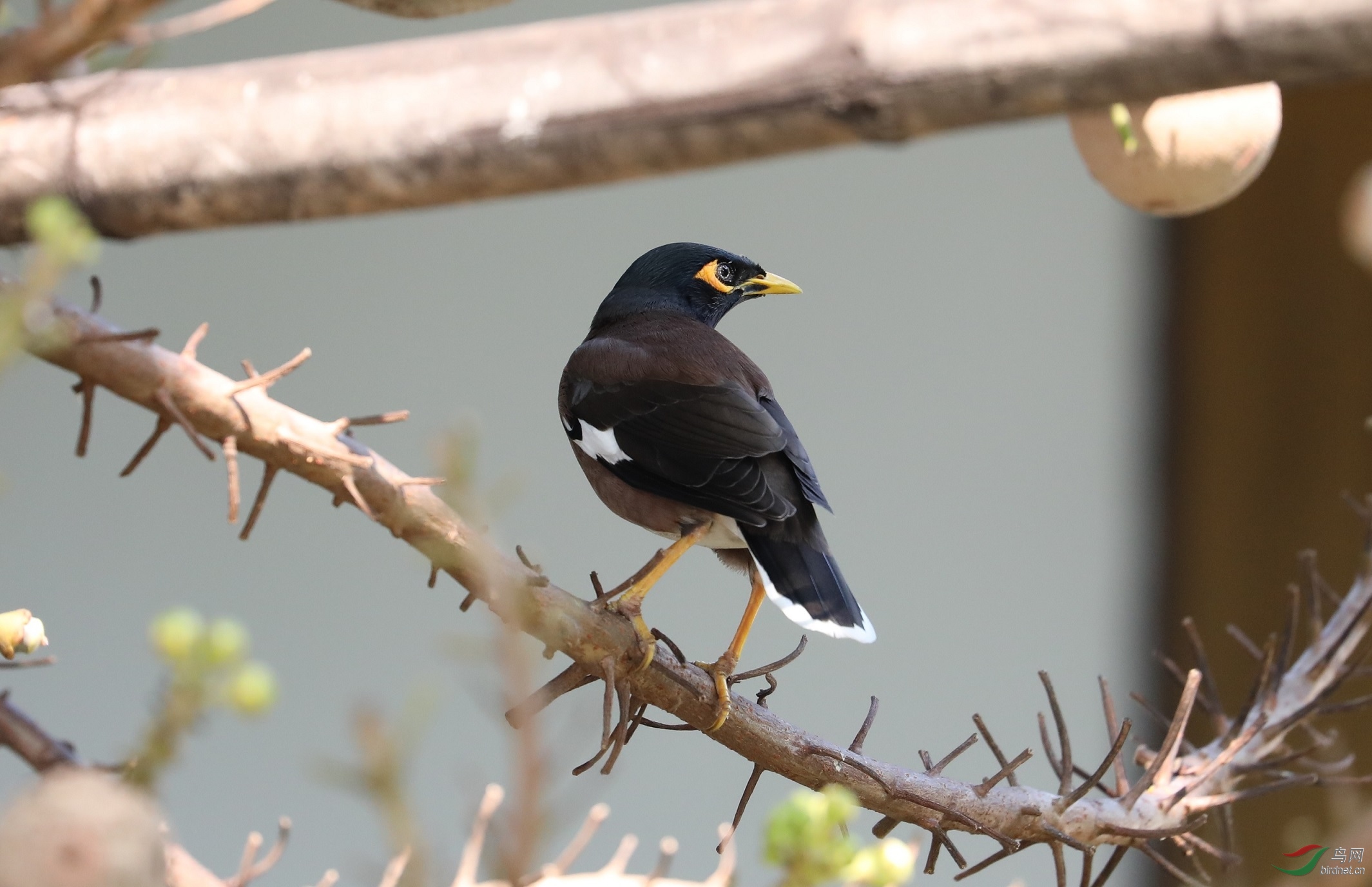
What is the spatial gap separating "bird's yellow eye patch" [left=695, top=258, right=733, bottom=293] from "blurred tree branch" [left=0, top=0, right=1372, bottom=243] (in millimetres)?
713

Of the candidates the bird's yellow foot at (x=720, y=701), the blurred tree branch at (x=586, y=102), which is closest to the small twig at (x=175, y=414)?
the blurred tree branch at (x=586, y=102)

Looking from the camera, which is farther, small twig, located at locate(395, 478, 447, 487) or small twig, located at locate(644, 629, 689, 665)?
small twig, located at locate(644, 629, 689, 665)

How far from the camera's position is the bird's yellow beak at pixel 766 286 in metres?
1.02

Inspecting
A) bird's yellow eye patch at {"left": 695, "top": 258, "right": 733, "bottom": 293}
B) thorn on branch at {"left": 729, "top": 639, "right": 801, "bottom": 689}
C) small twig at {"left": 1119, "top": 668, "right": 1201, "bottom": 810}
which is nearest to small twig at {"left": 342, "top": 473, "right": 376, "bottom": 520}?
thorn on branch at {"left": 729, "top": 639, "right": 801, "bottom": 689}

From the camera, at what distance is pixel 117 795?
0.28 metres

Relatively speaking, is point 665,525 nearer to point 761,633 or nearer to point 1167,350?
point 761,633

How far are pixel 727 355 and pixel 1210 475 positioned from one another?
147 cm

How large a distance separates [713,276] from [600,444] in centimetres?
22

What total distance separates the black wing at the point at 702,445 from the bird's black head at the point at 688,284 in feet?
0.41

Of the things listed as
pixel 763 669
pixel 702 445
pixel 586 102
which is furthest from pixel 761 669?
pixel 586 102

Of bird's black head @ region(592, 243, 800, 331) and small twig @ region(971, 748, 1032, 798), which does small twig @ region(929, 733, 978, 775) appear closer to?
small twig @ region(971, 748, 1032, 798)

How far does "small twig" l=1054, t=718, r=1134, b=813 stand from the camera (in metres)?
0.65

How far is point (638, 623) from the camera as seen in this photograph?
27.1 inches

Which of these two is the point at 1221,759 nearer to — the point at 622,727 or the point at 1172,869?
the point at 1172,869
